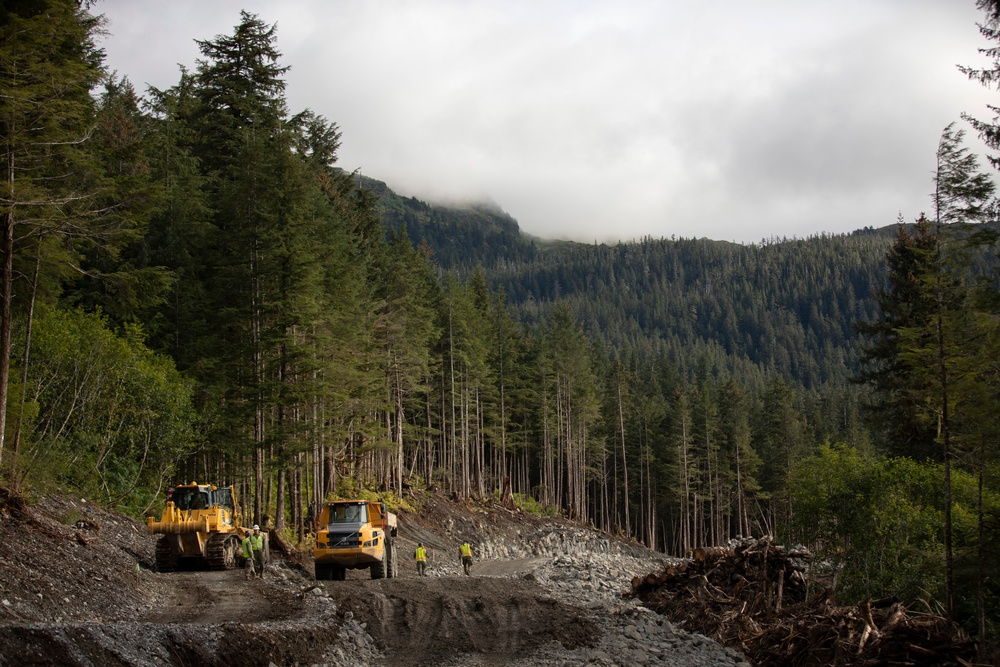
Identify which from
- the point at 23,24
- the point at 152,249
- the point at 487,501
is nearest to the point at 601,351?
the point at 487,501

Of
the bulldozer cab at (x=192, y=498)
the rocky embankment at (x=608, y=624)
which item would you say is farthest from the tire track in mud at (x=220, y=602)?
the rocky embankment at (x=608, y=624)

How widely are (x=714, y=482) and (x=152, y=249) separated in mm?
56482

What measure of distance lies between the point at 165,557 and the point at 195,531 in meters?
0.98

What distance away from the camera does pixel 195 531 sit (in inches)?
832

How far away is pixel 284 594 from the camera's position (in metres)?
17.3

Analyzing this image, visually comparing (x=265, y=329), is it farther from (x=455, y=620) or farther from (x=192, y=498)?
(x=455, y=620)

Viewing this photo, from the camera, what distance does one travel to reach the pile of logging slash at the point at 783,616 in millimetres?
12031

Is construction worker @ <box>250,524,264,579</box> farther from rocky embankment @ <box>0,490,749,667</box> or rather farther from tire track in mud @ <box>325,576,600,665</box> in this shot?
tire track in mud @ <box>325,576,600,665</box>

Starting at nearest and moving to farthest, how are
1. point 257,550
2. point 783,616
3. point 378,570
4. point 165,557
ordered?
point 783,616
point 165,557
point 257,550
point 378,570

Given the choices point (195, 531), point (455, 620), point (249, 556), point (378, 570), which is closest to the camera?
point (455, 620)

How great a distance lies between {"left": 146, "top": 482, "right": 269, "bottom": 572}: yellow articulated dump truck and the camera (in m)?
20.8

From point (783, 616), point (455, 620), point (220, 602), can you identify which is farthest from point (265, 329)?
point (783, 616)

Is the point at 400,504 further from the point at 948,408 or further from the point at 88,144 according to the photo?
the point at 948,408

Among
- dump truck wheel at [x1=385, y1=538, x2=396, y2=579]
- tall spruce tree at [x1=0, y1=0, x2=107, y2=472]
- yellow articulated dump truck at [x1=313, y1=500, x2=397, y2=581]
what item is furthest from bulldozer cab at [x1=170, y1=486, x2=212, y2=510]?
tall spruce tree at [x1=0, y1=0, x2=107, y2=472]
